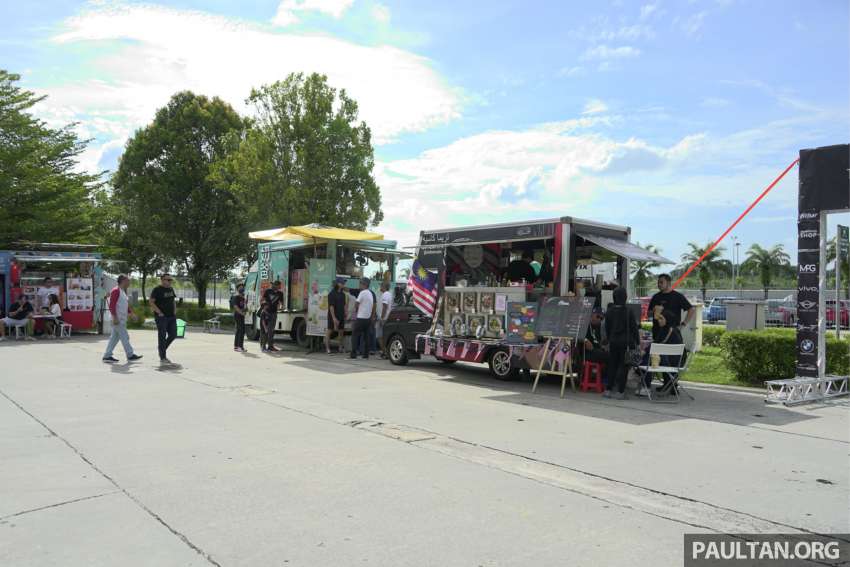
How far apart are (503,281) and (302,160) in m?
14.4

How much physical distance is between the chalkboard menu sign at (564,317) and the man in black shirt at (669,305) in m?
1.06

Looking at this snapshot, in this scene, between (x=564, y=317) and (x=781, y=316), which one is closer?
(x=564, y=317)

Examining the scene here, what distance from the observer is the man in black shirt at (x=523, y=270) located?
44.2ft

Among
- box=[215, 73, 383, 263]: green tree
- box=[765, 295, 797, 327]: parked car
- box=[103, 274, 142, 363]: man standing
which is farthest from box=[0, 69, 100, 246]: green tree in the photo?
box=[765, 295, 797, 327]: parked car

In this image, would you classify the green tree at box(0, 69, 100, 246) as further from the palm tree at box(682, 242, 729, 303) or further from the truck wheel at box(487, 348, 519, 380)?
the palm tree at box(682, 242, 729, 303)

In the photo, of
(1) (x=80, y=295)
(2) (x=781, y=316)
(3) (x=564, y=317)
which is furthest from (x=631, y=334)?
(2) (x=781, y=316)

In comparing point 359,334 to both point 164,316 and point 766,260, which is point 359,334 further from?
point 766,260

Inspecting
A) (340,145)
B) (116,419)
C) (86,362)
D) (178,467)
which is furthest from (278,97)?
(178,467)

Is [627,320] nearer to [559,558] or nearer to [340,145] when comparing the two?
Result: [559,558]

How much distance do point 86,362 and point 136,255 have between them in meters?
27.8

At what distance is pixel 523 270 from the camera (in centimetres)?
1358

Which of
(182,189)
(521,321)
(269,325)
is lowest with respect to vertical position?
(269,325)

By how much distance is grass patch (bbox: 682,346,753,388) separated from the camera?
12.1 m

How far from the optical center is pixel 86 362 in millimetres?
13773
